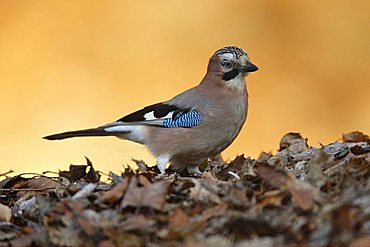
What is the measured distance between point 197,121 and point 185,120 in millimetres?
86

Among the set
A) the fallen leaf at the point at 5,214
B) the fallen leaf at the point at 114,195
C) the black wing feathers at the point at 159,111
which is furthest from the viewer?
the black wing feathers at the point at 159,111

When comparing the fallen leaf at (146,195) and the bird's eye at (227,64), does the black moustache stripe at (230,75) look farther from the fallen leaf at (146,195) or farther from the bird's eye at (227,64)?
the fallen leaf at (146,195)

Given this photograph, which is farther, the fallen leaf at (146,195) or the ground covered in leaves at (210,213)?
the fallen leaf at (146,195)

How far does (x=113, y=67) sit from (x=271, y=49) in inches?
58.8

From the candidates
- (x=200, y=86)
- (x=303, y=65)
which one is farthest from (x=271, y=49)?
(x=200, y=86)

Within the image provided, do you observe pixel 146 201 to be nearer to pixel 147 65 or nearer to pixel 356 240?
pixel 356 240

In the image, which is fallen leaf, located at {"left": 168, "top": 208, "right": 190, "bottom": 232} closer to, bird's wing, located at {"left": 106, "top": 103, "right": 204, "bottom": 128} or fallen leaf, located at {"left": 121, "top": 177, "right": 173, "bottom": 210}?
fallen leaf, located at {"left": 121, "top": 177, "right": 173, "bottom": 210}

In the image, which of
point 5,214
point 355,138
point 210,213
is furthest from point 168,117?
point 210,213

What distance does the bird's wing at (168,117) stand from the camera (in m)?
5.68

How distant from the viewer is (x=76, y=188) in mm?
4066

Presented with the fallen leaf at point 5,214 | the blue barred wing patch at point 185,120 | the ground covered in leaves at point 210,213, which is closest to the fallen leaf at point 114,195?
the ground covered in leaves at point 210,213

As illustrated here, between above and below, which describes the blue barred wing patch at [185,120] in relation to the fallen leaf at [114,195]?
above

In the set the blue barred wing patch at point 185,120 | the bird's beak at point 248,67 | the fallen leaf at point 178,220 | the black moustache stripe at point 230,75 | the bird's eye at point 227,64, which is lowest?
the fallen leaf at point 178,220

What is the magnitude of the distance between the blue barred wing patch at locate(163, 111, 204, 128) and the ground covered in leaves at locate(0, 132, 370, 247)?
1.51m
